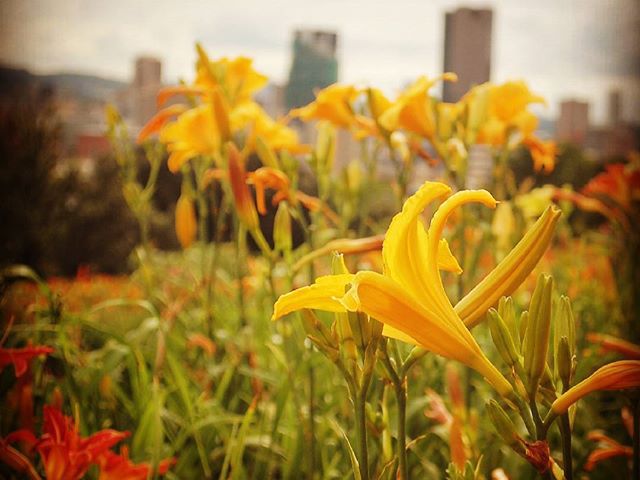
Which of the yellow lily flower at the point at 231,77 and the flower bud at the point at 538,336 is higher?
the yellow lily flower at the point at 231,77

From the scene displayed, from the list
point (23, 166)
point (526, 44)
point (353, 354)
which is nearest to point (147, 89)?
point (23, 166)

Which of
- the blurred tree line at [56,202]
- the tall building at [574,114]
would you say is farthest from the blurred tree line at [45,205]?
the tall building at [574,114]

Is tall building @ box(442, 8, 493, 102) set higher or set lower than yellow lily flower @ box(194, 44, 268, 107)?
higher

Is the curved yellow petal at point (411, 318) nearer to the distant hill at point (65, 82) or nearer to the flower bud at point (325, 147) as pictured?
the flower bud at point (325, 147)

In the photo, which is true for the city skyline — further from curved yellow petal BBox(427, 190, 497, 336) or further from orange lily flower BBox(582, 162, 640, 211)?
curved yellow petal BBox(427, 190, 497, 336)

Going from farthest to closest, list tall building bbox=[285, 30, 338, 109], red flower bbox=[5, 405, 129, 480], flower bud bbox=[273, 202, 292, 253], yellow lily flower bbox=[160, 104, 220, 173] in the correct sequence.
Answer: tall building bbox=[285, 30, 338, 109], yellow lily flower bbox=[160, 104, 220, 173], flower bud bbox=[273, 202, 292, 253], red flower bbox=[5, 405, 129, 480]

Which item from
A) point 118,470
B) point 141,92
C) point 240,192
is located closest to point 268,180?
point 240,192

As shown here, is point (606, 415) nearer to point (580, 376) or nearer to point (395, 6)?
point (580, 376)

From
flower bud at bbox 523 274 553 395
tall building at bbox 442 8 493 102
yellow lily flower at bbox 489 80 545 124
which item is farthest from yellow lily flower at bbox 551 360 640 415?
tall building at bbox 442 8 493 102
